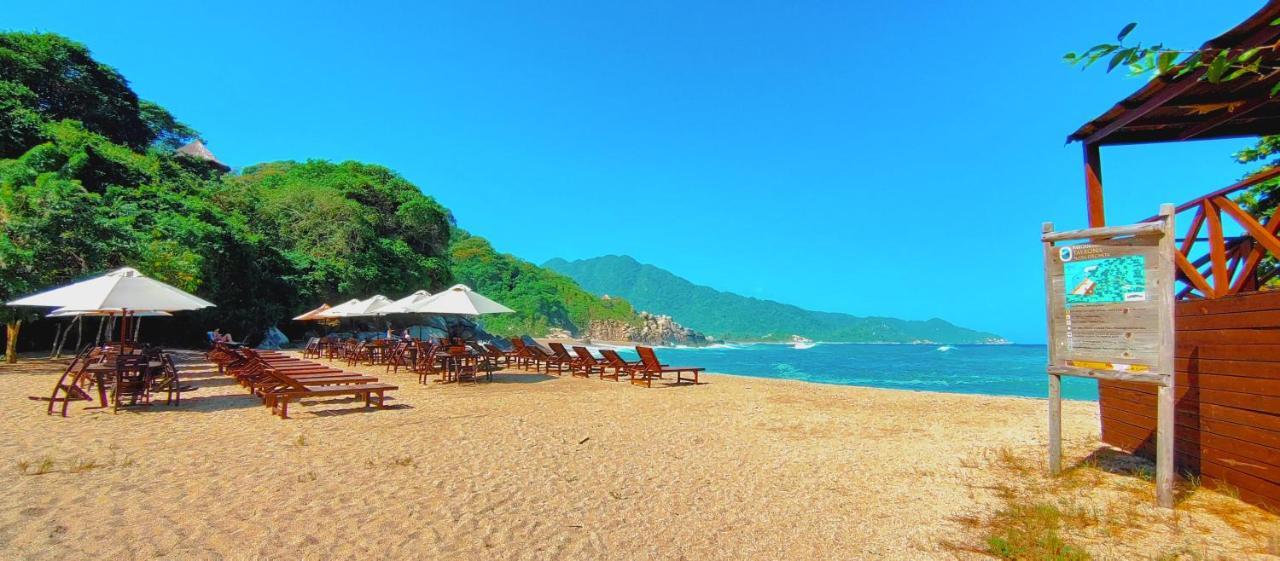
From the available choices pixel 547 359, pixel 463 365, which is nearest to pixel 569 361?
pixel 547 359

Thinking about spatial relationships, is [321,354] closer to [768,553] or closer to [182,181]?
[182,181]

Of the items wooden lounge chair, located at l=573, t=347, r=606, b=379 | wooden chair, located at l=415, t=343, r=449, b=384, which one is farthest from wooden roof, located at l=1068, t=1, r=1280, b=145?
wooden chair, located at l=415, t=343, r=449, b=384

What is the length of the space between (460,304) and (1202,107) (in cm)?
1139

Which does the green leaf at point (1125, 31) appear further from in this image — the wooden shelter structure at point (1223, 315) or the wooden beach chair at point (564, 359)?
the wooden beach chair at point (564, 359)

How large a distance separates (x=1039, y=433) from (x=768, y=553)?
5806 millimetres

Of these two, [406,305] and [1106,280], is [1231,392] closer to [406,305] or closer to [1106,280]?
[1106,280]

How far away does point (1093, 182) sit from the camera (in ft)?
19.9

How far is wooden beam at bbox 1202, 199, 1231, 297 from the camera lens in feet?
15.2

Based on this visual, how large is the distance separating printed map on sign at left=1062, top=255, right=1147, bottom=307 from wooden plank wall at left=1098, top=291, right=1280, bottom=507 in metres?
0.58

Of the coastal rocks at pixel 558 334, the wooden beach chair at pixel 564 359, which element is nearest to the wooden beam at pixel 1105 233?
the wooden beach chair at pixel 564 359

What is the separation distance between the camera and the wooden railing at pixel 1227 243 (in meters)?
4.31

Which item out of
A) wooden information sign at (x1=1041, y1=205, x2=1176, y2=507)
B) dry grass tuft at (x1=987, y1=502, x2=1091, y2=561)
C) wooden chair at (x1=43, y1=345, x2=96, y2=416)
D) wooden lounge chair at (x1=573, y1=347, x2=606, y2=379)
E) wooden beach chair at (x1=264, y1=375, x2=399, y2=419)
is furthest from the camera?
wooden lounge chair at (x1=573, y1=347, x2=606, y2=379)

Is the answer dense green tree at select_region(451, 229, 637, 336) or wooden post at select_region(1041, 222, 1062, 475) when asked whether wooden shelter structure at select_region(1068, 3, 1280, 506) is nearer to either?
wooden post at select_region(1041, 222, 1062, 475)

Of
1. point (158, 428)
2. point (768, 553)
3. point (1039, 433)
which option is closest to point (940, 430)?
point (1039, 433)
